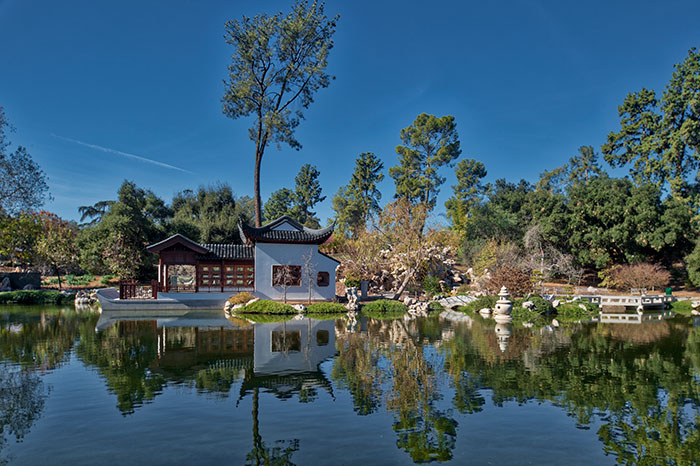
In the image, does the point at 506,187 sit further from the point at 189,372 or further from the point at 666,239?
the point at 189,372

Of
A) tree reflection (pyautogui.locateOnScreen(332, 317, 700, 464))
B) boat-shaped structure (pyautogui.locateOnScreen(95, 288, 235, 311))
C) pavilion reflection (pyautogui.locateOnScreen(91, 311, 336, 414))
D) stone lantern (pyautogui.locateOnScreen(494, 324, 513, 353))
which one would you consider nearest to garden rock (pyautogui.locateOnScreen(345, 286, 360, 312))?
pavilion reflection (pyautogui.locateOnScreen(91, 311, 336, 414))

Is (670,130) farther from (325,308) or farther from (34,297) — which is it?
(34,297)

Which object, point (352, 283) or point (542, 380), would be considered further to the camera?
point (352, 283)

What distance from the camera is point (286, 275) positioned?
24406mm

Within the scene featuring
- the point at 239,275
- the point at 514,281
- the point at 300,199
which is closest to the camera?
the point at 514,281

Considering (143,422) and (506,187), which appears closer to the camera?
(143,422)

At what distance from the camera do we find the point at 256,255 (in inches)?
960

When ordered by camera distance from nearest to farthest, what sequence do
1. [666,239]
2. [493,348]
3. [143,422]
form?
[143,422] < [493,348] < [666,239]

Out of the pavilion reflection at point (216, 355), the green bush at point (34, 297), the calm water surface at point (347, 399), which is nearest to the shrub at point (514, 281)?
the calm water surface at point (347, 399)

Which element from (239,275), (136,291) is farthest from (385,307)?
(136,291)

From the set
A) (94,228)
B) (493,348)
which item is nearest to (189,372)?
(493,348)

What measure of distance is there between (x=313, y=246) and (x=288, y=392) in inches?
671

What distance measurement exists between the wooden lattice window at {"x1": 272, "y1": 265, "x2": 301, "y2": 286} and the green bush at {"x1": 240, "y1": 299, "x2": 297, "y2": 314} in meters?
2.54

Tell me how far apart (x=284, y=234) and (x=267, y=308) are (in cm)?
488
